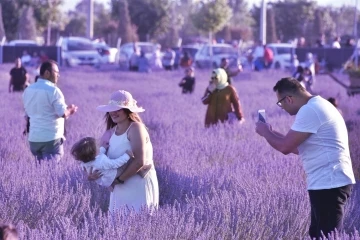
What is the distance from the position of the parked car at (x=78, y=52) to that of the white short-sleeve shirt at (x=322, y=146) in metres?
37.4

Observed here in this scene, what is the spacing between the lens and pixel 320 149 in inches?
237

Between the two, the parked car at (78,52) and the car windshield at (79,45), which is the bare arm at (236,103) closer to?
the parked car at (78,52)

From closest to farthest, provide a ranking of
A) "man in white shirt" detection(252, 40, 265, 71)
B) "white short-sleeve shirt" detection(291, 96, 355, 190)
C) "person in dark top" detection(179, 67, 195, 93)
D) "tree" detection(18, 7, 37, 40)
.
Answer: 1. "white short-sleeve shirt" detection(291, 96, 355, 190)
2. "person in dark top" detection(179, 67, 195, 93)
3. "man in white shirt" detection(252, 40, 265, 71)
4. "tree" detection(18, 7, 37, 40)

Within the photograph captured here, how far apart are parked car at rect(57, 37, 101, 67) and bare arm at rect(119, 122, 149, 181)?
36.8 metres

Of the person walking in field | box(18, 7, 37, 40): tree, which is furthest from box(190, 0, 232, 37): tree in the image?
the person walking in field

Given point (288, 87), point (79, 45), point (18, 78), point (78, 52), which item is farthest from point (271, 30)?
point (288, 87)

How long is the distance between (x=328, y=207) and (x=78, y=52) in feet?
125

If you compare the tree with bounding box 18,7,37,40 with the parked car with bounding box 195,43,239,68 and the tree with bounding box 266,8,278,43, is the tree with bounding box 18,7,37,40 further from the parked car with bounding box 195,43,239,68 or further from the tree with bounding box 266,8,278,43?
the parked car with bounding box 195,43,239,68

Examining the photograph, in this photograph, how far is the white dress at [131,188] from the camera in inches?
257

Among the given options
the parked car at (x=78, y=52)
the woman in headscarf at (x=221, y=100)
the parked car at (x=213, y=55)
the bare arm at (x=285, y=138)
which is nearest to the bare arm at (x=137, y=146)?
the bare arm at (x=285, y=138)

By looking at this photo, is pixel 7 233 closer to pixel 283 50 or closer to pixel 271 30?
pixel 283 50

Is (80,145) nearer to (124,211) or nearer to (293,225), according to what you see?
(124,211)

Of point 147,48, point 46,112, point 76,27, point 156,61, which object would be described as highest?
point 76,27

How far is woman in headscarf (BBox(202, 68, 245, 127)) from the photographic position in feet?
40.9
